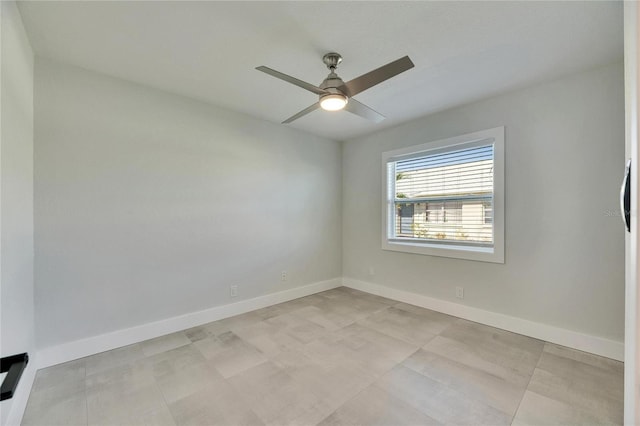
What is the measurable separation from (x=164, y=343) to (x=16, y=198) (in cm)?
163

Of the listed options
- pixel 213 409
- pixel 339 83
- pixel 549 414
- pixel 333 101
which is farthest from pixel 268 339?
pixel 339 83

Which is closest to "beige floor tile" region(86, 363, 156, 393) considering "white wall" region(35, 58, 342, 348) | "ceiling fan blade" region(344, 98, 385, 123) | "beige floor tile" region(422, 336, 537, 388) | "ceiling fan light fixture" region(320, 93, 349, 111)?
"white wall" region(35, 58, 342, 348)

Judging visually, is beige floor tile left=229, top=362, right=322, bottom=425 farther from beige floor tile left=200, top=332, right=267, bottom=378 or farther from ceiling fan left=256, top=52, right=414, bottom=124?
ceiling fan left=256, top=52, right=414, bottom=124

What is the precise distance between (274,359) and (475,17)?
2.89 metres

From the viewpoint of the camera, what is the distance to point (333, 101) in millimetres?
2098

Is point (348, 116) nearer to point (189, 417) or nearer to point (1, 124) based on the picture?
point (1, 124)

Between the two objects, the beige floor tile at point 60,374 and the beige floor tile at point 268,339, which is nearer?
the beige floor tile at point 60,374

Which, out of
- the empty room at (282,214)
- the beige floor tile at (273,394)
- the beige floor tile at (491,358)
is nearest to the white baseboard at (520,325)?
the empty room at (282,214)

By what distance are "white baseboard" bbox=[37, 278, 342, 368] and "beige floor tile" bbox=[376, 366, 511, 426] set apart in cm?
194

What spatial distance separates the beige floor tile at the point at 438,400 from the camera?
1.62 metres

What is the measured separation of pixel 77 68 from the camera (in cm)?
232

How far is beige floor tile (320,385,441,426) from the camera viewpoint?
1.60 m

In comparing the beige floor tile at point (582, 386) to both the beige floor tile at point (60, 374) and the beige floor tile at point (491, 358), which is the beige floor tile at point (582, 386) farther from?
the beige floor tile at point (60, 374)

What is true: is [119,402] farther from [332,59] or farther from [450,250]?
[450,250]
